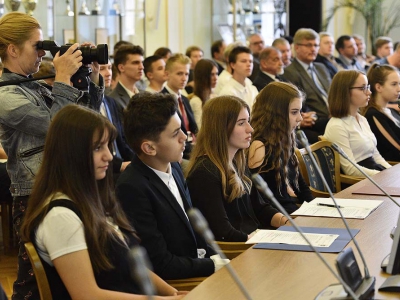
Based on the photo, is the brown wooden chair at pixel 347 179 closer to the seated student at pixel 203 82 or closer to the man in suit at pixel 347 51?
the seated student at pixel 203 82

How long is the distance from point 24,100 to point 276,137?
1.37 m

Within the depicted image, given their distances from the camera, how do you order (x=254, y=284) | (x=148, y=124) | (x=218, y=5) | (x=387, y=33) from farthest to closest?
(x=387, y=33)
(x=218, y=5)
(x=148, y=124)
(x=254, y=284)

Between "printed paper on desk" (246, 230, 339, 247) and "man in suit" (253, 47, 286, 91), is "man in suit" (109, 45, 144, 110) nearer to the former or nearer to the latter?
"man in suit" (253, 47, 286, 91)

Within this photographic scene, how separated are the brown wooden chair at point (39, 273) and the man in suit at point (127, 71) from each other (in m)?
3.46

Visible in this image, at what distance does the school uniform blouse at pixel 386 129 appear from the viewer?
5273mm

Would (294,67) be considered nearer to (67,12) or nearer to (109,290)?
(67,12)

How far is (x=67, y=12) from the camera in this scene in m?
7.18

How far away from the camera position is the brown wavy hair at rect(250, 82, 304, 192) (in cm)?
359

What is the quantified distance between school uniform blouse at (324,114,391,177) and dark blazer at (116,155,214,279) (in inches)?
87.1

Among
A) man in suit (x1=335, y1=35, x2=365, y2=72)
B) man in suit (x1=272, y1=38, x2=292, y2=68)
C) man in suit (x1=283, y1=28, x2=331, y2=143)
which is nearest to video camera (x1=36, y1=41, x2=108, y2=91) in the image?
man in suit (x1=283, y1=28, x2=331, y2=143)

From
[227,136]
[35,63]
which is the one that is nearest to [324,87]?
[227,136]

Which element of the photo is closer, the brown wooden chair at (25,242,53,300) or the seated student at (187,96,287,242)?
the brown wooden chair at (25,242,53,300)

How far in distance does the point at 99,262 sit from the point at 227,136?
3.83 feet

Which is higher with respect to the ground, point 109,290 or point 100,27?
point 100,27
